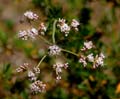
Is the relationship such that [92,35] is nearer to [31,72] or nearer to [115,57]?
[115,57]

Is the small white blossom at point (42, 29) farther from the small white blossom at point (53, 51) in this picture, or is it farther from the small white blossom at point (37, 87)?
the small white blossom at point (37, 87)

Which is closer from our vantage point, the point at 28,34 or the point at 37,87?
the point at 37,87

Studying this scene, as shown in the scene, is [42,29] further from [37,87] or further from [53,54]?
[37,87]

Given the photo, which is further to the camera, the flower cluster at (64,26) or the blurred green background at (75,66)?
the blurred green background at (75,66)

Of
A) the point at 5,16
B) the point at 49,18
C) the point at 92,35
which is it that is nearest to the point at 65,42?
the point at 49,18

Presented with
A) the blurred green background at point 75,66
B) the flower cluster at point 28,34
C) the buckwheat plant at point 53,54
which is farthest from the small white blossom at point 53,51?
the blurred green background at point 75,66

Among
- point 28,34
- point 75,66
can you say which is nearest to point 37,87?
point 28,34

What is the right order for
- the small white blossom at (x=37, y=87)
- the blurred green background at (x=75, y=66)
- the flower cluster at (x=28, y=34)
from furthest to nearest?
the blurred green background at (x=75, y=66) → the flower cluster at (x=28, y=34) → the small white blossom at (x=37, y=87)

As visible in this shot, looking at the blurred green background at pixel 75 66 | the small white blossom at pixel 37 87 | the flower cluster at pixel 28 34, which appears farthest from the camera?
the blurred green background at pixel 75 66

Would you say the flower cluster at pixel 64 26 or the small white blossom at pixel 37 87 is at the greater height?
the flower cluster at pixel 64 26

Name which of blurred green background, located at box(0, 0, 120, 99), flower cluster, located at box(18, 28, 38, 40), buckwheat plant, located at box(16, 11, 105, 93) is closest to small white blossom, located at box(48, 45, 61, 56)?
buckwheat plant, located at box(16, 11, 105, 93)

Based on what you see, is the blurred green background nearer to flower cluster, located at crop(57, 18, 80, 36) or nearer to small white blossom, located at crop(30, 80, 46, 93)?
flower cluster, located at crop(57, 18, 80, 36)
